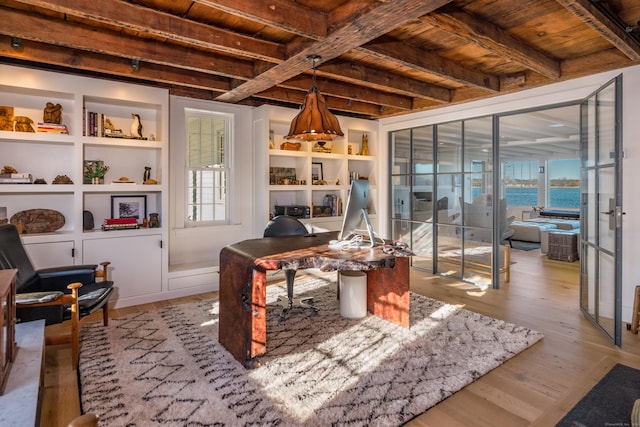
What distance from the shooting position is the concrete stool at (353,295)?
11.1ft

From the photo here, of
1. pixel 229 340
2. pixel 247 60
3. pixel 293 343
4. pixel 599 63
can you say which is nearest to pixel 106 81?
pixel 247 60

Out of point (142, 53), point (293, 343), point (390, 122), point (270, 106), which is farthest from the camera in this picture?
point (390, 122)

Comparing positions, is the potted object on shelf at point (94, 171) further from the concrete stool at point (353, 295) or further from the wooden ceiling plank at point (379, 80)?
the concrete stool at point (353, 295)

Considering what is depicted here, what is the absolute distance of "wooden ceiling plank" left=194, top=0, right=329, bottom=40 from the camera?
87.0 inches

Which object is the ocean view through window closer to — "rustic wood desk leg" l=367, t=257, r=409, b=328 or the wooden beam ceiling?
the wooden beam ceiling

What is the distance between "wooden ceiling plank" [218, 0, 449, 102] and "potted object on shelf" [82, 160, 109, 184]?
1982 mm

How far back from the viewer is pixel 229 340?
107 inches

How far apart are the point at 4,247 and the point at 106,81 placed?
1.90m

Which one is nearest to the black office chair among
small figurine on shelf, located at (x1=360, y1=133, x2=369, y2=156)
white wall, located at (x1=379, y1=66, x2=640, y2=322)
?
small figurine on shelf, located at (x1=360, y1=133, x2=369, y2=156)

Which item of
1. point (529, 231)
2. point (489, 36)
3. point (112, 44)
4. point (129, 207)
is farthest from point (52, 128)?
point (529, 231)

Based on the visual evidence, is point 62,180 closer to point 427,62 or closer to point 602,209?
point 427,62

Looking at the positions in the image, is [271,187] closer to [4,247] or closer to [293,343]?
[293,343]

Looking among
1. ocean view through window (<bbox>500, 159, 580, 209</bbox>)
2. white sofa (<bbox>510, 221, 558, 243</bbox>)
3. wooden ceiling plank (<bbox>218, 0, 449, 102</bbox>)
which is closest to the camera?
wooden ceiling plank (<bbox>218, 0, 449, 102</bbox>)

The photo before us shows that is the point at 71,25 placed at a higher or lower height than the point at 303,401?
higher
